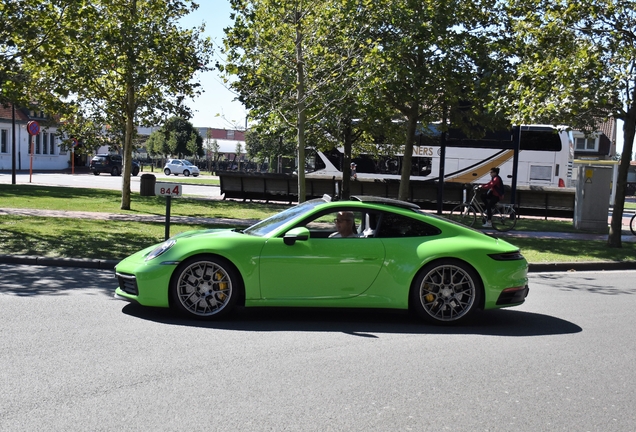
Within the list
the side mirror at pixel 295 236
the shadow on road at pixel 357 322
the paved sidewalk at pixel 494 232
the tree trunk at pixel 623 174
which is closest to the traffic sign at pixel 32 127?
the paved sidewalk at pixel 494 232

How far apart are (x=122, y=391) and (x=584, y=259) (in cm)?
1081

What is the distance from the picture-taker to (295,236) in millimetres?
7059

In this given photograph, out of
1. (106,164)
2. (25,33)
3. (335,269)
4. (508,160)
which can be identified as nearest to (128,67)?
(25,33)

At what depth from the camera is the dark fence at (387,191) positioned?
86.1 feet

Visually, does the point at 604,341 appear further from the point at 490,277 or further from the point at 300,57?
the point at 300,57

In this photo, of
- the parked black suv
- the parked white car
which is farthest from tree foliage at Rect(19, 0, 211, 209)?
the parked white car

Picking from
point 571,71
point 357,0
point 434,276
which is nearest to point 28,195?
point 357,0

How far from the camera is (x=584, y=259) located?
13.5m

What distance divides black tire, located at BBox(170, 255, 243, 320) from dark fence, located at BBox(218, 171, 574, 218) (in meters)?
19.4

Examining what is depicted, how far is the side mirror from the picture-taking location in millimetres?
7059

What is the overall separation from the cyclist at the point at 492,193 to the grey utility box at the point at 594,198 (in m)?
2.91

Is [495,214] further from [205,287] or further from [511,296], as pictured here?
[205,287]

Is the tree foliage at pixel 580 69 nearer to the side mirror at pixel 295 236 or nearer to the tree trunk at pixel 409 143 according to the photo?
the tree trunk at pixel 409 143

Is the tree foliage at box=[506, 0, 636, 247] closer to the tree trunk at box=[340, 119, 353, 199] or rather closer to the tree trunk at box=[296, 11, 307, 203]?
the tree trunk at box=[296, 11, 307, 203]
